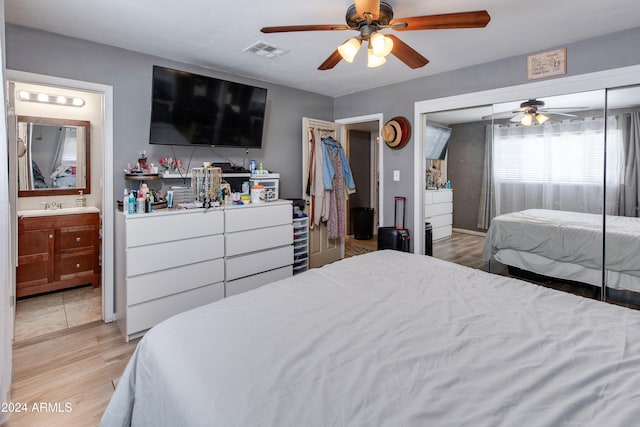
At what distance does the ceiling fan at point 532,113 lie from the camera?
284 cm

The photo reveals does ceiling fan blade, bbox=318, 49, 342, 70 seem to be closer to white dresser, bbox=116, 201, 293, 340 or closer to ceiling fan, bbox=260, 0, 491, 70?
ceiling fan, bbox=260, 0, 491, 70

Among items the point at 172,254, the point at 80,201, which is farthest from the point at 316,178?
the point at 80,201

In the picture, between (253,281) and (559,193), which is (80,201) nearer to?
(253,281)

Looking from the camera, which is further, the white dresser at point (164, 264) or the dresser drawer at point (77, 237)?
the dresser drawer at point (77, 237)

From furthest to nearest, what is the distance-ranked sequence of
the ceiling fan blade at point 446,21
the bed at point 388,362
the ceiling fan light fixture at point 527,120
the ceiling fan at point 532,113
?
the ceiling fan light fixture at point 527,120 < the ceiling fan at point 532,113 < the ceiling fan blade at point 446,21 < the bed at point 388,362

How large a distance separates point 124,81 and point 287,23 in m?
1.51

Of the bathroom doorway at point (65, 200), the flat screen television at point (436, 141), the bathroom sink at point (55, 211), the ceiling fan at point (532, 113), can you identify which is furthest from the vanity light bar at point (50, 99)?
the ceiling fan at point (532, 113)

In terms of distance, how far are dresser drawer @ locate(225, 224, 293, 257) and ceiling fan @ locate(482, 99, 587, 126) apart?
2349 millimetres

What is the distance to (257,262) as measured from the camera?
3.22 meters

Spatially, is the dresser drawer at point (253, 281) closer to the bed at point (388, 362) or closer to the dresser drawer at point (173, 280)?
the dresser drawer at point (173, 280)

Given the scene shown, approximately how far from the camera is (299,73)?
3.41 meters

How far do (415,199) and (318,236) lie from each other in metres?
1.30

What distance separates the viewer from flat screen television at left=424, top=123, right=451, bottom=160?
387 centimetres

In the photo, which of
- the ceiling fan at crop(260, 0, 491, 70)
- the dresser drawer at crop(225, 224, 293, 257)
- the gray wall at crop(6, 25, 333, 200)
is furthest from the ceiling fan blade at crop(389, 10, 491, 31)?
the gray wall at crop(6, 25, 333, 200)
